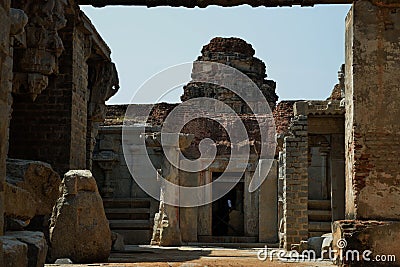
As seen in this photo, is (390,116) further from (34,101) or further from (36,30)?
(34,101)

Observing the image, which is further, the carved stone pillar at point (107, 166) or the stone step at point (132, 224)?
the carved stone pillar at point (107, 166)

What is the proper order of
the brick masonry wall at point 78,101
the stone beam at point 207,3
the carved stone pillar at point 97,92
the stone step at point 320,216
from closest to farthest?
the stone beam at point 207,3
the brick masonry wall at point 78,101
the carved stone pillar at point 97,92
the stone step at point 320,216

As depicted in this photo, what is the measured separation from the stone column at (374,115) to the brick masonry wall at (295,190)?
726 cm

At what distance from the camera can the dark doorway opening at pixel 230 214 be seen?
23609mm

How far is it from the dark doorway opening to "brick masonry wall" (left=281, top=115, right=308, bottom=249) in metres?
5.69

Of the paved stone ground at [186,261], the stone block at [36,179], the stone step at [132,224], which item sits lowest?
the paved stone ground at [186,261]

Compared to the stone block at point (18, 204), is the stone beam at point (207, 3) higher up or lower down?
higher up

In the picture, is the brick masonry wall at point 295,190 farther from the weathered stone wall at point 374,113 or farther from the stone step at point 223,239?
the weathered stone wall at point 374,113

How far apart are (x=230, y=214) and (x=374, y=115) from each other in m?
15.2

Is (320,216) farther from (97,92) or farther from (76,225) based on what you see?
(76,225)

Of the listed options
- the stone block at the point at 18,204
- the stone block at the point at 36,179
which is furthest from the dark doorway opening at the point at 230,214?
the stone block at the point at 18,204

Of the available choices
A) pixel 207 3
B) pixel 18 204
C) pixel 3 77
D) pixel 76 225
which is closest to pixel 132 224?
pixel 76 225

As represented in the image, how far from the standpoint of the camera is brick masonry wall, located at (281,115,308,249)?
53.7ft

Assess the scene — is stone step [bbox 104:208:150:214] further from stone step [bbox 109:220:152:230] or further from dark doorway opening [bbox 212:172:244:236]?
dark doorway opening [bbox 212:172:244:236]
